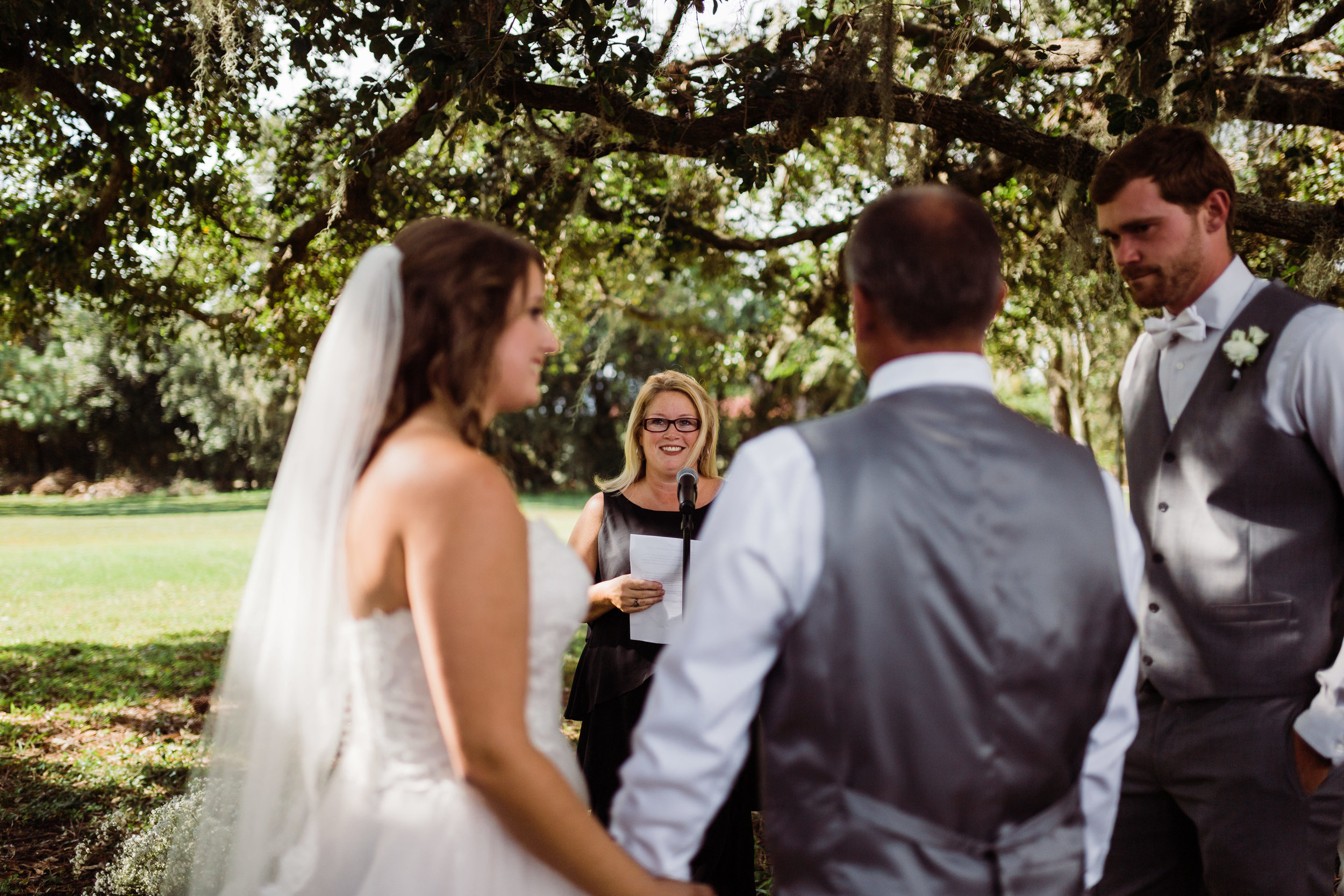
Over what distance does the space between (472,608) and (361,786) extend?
55cm

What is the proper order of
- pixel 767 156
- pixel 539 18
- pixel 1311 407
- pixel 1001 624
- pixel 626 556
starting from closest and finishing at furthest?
pixel 1001 624
pixel 1311 407
pixel 626 556
pixel 539 18
pixel 767 156

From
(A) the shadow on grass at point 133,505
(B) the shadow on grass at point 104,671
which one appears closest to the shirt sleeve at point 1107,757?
(B) the shadow on grass at point 104,671

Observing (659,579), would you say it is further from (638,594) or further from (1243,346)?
(1243,346)

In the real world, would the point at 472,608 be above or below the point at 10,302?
below

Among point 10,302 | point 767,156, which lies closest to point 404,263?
point 767,156

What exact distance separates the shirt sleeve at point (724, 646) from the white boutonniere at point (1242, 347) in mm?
1218

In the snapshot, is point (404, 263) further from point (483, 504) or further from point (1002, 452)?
point (1002, 452)

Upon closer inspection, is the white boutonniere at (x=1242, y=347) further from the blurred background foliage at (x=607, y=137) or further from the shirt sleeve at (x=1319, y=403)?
the blurred background foliage at (x=607, y=137)

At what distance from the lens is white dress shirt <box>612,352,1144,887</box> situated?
1.44 metres

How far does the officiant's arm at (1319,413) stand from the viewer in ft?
6.50

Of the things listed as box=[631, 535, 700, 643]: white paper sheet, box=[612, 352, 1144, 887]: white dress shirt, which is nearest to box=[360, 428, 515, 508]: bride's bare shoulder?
box=[612, 352, 1144, 887]: white dress shirt

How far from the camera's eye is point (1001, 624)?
145 cm

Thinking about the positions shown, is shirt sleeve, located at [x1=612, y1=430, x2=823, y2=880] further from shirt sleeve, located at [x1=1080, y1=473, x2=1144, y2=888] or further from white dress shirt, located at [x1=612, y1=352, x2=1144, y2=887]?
shirt sleeve, located at [x1=1080, y1=473, x2=1144, y2=888]

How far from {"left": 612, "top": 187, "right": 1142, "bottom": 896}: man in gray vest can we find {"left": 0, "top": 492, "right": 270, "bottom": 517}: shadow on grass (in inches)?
1081
